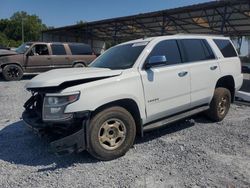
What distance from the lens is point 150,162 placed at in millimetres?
4453

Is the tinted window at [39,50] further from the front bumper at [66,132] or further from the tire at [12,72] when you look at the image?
the front bumper at [66,132]

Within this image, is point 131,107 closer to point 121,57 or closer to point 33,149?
point 121,57

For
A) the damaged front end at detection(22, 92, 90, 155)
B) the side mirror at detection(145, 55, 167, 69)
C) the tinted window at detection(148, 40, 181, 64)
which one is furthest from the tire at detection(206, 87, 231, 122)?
the damaged front end at detection(22, 92, 90, 155)

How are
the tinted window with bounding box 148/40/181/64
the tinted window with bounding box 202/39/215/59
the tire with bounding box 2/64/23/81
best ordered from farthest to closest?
the tire with bounding box 2/64/23/81
the tinted window with bounding box 202/39/215/59
the tinted window with bounding box 148/40/181/64

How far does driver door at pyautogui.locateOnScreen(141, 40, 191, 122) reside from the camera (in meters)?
4.92

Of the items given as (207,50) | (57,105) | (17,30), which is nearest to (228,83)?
(207,50)

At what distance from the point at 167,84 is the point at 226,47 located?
2.51 meters

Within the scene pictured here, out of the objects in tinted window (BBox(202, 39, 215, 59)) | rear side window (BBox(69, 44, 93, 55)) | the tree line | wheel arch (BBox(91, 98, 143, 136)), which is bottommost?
wheel arch (BBox(91, 98, 143, 136))

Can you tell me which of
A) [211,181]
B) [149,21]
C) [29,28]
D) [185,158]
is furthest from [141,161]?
[29,28]

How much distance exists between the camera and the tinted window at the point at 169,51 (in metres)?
5.30

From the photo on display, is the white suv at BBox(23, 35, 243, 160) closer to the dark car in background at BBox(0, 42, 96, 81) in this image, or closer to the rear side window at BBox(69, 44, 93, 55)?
the dark car in background at BBox(0, 42, 96, 81)

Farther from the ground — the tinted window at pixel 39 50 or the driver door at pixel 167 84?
the tinted window at pixel 39 50

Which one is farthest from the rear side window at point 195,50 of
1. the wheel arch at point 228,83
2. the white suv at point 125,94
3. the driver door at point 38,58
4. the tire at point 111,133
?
the driver door at point 38,58

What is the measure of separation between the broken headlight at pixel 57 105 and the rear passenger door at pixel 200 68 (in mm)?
2476
